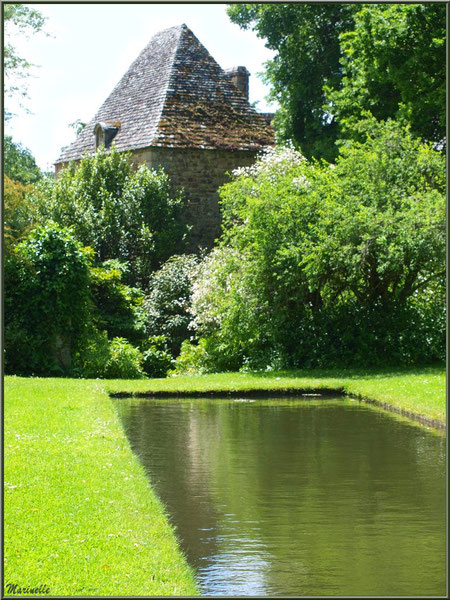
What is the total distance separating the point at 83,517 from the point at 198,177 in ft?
81.7

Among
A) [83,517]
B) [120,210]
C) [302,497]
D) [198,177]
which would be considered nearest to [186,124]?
[198,177]

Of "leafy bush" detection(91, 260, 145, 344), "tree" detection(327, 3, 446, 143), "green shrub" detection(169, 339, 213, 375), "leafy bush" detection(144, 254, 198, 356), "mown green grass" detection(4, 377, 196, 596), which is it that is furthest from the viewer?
"leafy bush" detection(144, 254, 198, 356)

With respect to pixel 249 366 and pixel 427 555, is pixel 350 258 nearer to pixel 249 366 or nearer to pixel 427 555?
pixel 249 366

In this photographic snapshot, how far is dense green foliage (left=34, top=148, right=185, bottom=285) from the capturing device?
28.6 metres

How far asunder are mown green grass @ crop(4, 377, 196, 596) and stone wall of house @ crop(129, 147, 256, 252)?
63.7ft

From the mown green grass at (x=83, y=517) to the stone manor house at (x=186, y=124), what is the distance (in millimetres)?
19672

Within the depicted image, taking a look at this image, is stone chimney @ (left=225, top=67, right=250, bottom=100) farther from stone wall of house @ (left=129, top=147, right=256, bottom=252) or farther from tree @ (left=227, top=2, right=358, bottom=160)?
stone wall of house @ (left=129, top=147, right=256, bottom=252)

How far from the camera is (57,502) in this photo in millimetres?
7477

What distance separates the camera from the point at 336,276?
70.7ft

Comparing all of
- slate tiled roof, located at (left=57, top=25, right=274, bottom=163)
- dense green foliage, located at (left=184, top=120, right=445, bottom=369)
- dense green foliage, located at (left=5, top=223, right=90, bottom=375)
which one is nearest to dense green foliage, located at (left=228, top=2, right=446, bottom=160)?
slate tiled roof, located at (left=57, top=25, right=274, bottom=163)

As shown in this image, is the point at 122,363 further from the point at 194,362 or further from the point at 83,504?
the point at 83,504

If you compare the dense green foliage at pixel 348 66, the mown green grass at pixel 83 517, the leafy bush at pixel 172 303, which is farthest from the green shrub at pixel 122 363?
the dense green foliage at pixel 348 66

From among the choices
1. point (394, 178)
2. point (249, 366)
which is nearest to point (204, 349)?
point (249, 366)

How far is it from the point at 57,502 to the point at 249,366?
47.9ft
